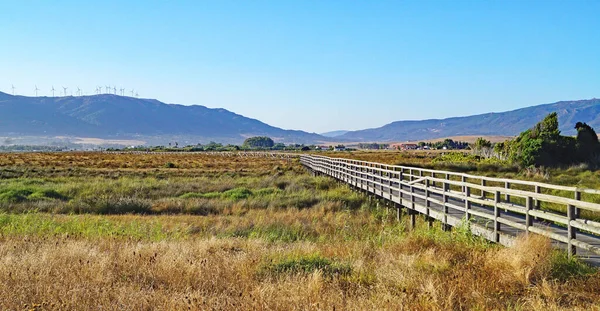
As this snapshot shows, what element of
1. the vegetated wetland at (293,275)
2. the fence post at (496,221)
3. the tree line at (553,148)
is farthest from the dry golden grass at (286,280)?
the tree line at (553,148)

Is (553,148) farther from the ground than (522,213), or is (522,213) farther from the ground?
(553,148)

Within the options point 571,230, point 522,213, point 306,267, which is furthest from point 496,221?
point 306,267

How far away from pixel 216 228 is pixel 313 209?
6216 mm

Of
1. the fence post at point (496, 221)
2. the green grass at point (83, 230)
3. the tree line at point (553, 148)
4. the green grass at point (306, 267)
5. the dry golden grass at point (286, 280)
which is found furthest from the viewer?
the tree line at point (553, 148)

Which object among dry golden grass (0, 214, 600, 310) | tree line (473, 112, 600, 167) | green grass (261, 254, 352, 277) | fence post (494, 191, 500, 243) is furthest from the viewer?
tree line (473, 112, 600, 167)

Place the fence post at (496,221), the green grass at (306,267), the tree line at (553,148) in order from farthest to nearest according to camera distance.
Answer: the tree line at (553,148) → the fence post at (496,221) → the green grass at (306,267)

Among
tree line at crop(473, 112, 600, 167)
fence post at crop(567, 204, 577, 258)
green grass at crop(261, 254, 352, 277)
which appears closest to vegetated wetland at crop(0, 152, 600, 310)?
green grass at crop(261, 254, 352, 277)

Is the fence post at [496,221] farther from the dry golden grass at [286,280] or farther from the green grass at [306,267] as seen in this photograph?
the green grass at [306,267]

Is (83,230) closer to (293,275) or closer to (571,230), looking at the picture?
(293,275)

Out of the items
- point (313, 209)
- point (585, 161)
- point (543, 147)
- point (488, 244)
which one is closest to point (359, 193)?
point (313, 209)

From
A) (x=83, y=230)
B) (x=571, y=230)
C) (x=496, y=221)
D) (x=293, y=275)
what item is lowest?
(x=83, y=230)

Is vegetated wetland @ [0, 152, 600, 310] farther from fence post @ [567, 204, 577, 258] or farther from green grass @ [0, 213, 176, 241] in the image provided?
green grass @ [0, 213, 176, 241]

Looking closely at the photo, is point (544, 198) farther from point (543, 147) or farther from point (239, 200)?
point (543, 147)

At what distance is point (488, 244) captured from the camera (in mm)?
9359
